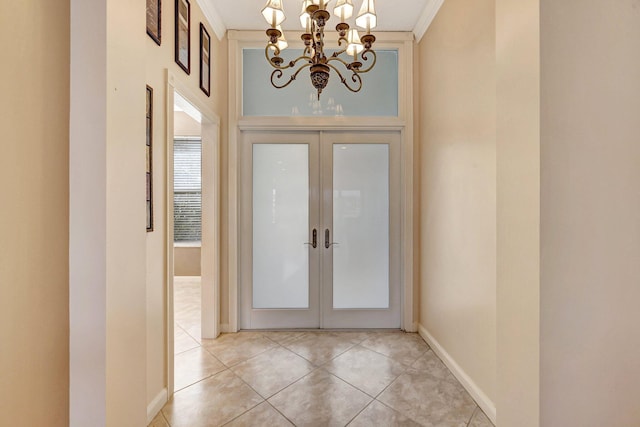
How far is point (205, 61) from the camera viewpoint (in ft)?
8.34

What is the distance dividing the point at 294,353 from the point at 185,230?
3.94 meters

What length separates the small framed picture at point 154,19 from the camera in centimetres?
167

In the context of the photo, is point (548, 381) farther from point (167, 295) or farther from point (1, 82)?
point (167, 295)

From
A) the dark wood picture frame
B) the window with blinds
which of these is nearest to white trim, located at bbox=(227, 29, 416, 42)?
the dark wood picture frame

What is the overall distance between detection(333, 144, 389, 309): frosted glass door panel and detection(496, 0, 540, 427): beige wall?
208cm

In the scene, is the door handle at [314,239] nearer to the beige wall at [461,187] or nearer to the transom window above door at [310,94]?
the beige wall at [461,187]

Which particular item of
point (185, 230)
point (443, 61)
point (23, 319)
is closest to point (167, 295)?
point (23, 319)

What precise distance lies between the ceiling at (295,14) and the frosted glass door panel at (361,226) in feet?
4.00

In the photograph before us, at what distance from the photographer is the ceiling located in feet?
8.39

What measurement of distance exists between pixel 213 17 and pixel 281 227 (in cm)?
216

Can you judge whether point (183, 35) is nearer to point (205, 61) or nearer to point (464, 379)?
point (205, 61)

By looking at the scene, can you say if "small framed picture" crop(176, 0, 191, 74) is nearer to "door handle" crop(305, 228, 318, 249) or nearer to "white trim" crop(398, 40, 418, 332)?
"door handle" crop(305, 228, 318, 249)

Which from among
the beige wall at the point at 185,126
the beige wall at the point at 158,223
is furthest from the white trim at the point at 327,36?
the beige wall at the point at 185,126

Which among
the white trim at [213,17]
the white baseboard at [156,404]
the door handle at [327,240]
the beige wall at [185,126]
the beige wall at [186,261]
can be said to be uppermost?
the white trim at [213,17]
